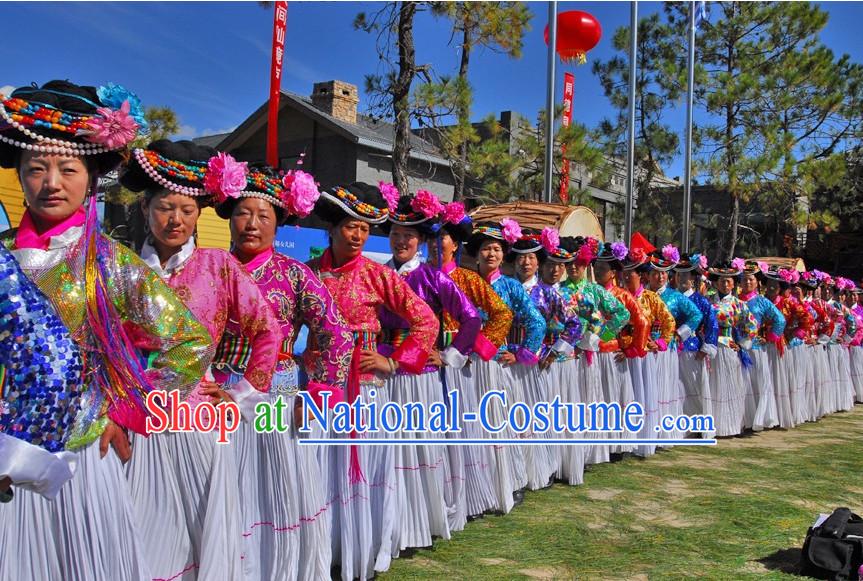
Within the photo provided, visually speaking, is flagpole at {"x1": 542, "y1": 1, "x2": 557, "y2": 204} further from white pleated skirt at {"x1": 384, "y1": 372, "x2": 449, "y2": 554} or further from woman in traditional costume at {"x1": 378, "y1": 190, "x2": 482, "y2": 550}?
white pleated skirt at {"x1": 384, "y1": 372, "x2": 449, "y2": 554}

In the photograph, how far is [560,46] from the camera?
35.7ft

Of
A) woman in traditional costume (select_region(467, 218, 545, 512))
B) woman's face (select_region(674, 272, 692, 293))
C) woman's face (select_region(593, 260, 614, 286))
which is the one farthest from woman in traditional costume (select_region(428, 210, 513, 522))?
woman's face (select_region(674, 272, 692, 293))

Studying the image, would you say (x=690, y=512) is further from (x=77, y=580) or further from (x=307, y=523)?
(x=77, y=580)

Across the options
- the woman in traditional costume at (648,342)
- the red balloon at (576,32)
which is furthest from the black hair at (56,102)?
the red balloon at (576,32)

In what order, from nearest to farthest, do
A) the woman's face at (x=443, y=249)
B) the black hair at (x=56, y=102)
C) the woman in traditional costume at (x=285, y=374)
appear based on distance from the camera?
the black hair at (x=56, y=102) → the woman in traditional costume at (x=285, y=374) → the woman's face at (x=443, y=249)

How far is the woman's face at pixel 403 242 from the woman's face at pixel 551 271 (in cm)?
200

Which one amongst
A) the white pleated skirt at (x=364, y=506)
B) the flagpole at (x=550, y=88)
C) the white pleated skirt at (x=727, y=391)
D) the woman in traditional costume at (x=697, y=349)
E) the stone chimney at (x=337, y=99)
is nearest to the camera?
the white pleated skirt at (x=364, y=506)

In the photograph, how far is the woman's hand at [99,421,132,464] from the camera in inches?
84.7

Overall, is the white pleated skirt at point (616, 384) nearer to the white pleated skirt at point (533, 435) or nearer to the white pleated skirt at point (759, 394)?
the white pleated skirt at point (533, 435)

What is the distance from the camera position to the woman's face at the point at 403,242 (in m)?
4.40

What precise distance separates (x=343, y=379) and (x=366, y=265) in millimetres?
754

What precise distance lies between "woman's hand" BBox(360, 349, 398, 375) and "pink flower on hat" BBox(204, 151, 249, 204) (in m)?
1.20

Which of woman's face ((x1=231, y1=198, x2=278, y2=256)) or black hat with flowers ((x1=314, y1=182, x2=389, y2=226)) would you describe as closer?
woman's face ((x1=231, y1=198, x2=278, y2=256))

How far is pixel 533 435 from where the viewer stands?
19.0 feet
